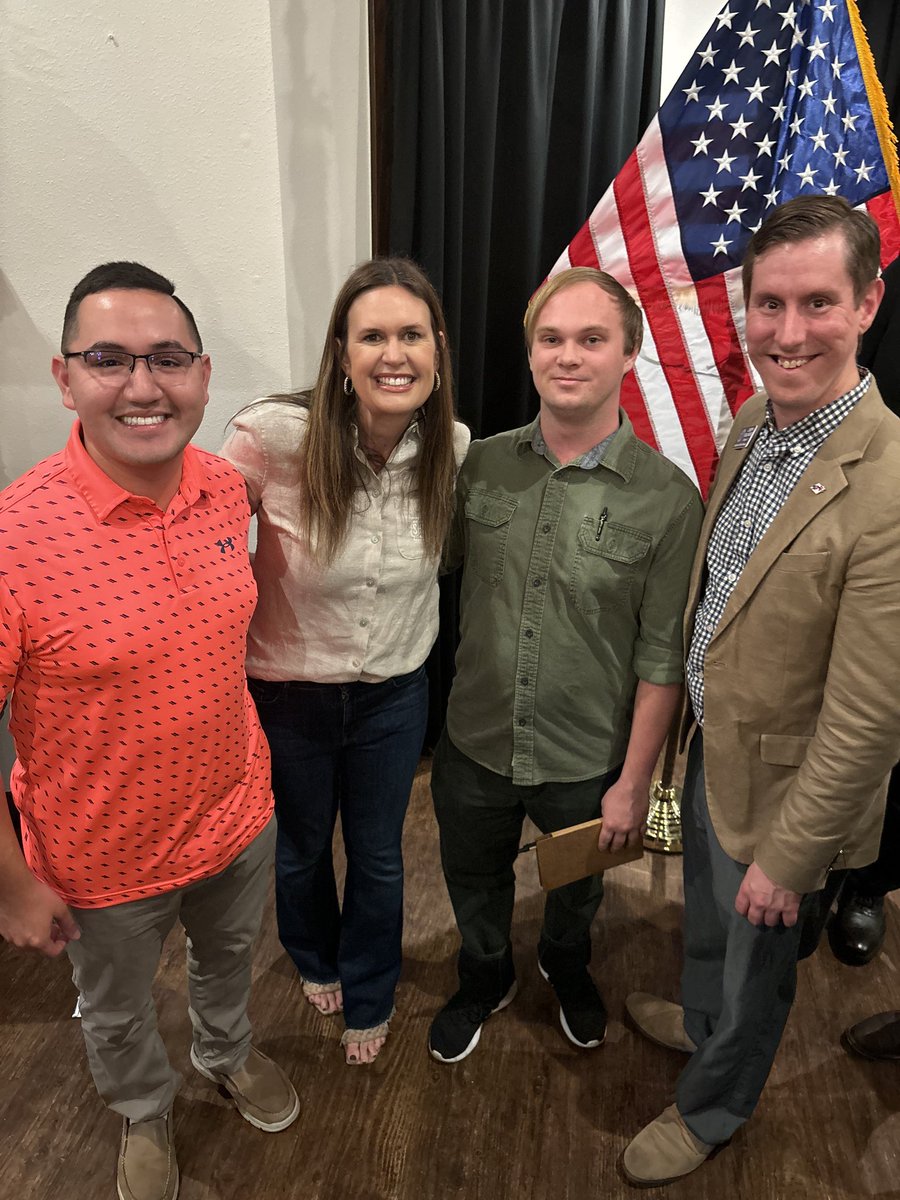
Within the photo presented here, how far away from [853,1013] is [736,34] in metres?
2.56

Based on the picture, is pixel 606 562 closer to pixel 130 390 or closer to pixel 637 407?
pixel 130 390

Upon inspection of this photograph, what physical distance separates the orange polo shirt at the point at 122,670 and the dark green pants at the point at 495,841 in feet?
1.65

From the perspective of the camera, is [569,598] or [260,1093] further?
[260,1093]

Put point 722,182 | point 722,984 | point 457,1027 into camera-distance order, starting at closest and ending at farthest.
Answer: point 722,984, point 457,1027, point 722,182

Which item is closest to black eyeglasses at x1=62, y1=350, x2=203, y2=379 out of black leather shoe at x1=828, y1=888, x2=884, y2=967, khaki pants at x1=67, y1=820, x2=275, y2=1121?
khaki pants at x1=67, y1=820, x2=275, y2=1121

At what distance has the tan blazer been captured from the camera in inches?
43.8

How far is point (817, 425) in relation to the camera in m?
1.22

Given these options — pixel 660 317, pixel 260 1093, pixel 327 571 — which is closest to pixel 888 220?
pixel 660 317

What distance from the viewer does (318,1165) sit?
5.24ft

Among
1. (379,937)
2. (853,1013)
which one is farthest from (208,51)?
(853,1013)

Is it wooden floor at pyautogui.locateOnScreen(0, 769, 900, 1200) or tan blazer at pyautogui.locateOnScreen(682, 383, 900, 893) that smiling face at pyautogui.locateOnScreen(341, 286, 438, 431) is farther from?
wooden floor at pyautogui.locateOnScreen(0, 769, 900, 1200)

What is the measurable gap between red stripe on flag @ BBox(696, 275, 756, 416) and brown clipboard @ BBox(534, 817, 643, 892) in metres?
1.34

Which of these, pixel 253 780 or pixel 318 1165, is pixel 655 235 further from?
pixel 318 1165

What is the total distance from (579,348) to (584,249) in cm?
110
